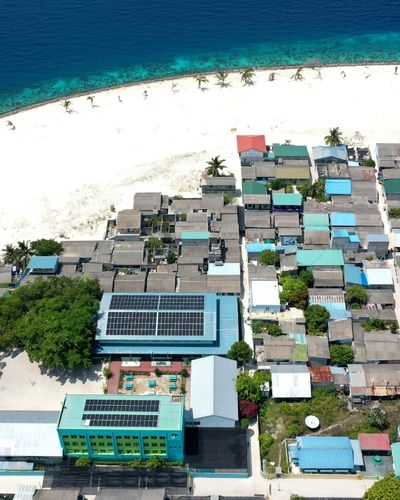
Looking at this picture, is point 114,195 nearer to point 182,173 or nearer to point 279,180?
point 182,173

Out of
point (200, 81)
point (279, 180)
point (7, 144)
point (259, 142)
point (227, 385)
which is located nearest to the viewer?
point (227, 385)

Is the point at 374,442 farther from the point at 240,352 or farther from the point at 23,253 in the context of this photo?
the point at 23,253

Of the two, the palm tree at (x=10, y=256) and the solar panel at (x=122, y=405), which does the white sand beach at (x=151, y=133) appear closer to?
the palm tree at (x=10, y=256)

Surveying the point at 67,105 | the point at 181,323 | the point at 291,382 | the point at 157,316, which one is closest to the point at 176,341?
the point at 181,323

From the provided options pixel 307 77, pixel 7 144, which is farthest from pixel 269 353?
pixel 307 77

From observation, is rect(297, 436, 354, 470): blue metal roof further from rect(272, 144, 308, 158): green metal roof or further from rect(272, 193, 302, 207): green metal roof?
rect(272, 144, 308, 158): green metal roof
